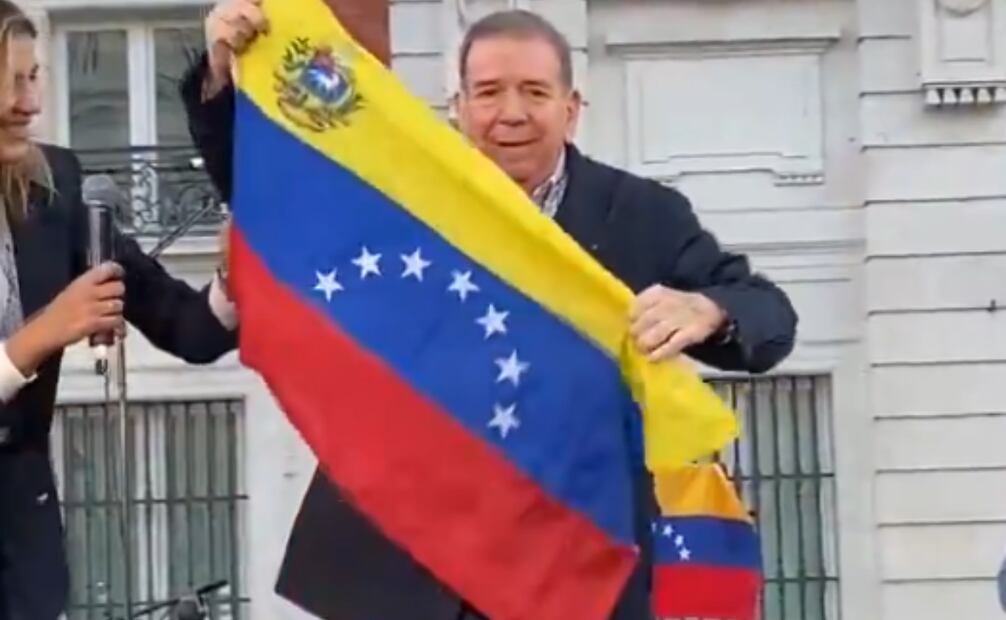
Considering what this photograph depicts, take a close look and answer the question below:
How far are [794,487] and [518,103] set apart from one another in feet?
27.3

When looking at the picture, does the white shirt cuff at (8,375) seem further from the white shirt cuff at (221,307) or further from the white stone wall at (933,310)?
the white stone wall at (933,310)

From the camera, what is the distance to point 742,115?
1214cm

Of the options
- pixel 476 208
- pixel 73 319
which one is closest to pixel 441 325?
pixel 476 208

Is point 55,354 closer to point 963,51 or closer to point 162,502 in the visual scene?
point 162,502

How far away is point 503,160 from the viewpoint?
13.6 ft

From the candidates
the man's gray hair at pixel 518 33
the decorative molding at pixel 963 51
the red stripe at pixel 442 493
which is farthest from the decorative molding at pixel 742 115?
the red stripe at pixel 442 493

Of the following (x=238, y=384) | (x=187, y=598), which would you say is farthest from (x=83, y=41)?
(x=187, y=598)

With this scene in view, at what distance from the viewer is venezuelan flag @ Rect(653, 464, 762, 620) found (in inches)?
155

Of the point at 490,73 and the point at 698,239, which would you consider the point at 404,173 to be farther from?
the point at 698,239

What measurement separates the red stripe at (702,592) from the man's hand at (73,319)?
916 mm

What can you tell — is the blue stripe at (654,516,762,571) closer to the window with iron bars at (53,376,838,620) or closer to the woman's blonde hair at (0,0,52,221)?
the woman's blonde hair at (0,0,52,221)

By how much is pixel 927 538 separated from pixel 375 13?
513 centimetres

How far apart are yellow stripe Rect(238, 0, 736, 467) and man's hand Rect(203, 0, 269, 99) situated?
0.02 metres


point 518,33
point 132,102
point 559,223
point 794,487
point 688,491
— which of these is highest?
point 132,102
